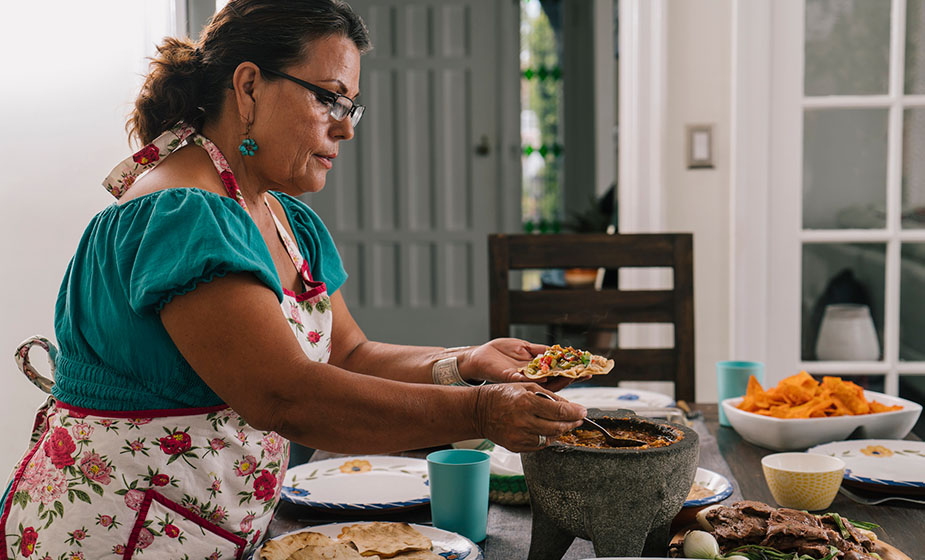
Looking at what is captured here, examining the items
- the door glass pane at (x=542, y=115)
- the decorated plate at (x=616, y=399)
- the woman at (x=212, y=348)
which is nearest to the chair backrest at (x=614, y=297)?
the decorated plate at (x=616, y=399)

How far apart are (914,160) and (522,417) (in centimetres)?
234

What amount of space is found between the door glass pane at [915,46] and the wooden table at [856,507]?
165 centimetres

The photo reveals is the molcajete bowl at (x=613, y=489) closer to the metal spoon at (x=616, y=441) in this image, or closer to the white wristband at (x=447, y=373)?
the metal spoon at (x=616, y=441)

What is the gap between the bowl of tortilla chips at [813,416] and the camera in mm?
1405

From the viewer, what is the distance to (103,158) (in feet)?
6.21

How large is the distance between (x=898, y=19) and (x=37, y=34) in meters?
2.53

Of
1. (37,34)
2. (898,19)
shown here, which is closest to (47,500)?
(37,34)

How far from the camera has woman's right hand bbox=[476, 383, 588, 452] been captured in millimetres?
917

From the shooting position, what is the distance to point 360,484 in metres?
1.25

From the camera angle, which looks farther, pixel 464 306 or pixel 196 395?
pixel 464 306

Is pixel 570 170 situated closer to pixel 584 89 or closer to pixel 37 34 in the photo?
pixel 584 89

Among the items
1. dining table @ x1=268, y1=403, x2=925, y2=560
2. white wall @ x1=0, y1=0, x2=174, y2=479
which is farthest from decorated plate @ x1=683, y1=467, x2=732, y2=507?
white wall @ x1=0, y1=0, x2=174, y2=479

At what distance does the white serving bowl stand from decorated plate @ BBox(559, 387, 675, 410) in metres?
0.25

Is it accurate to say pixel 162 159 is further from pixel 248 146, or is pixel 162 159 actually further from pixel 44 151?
pixel 44 151
